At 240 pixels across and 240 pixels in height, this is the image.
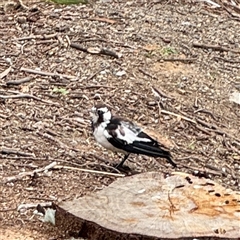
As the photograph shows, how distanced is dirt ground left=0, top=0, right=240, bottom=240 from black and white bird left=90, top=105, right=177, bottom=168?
0.82ft

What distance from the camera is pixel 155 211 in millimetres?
4910

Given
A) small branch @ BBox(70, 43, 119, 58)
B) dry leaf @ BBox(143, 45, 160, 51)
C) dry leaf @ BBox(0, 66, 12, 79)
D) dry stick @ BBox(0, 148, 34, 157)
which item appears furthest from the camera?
dry leaf @ BBox(143, 45, 160, 51)

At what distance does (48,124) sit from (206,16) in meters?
3.66

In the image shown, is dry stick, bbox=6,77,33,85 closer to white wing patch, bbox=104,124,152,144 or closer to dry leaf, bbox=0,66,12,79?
dry leaf, bbox=0,66,12,79

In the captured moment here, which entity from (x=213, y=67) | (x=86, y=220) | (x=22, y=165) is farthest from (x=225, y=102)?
(x=86, y=220)

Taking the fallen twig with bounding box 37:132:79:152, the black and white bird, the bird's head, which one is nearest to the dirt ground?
the fallen twig with bounding box 37:132:79:152

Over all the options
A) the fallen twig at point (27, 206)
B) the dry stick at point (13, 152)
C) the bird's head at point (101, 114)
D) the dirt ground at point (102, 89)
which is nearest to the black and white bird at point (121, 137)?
the bird's head at point (101, 114)

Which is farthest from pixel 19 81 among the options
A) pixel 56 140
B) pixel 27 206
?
pixel 27 206

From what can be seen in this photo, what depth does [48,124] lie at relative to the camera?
7.15 m

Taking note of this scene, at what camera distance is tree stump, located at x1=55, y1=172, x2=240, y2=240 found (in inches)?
185

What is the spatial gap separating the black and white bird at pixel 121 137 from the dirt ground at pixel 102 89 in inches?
9.8

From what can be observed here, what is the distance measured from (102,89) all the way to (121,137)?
172cm

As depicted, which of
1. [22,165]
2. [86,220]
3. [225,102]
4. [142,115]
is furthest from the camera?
[225,102]

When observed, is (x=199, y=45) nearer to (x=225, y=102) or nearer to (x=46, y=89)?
(x=225, y=102)
